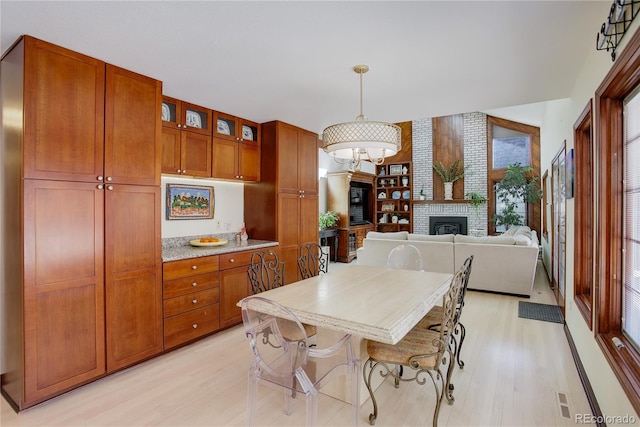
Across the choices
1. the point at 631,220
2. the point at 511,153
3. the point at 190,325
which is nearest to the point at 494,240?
the point at 631,220

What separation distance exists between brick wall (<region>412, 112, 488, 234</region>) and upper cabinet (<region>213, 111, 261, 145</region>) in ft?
21.0

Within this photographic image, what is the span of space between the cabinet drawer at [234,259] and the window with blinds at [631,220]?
311 centimetres

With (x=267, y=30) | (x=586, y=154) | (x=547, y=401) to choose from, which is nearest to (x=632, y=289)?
(x=547, y=401)

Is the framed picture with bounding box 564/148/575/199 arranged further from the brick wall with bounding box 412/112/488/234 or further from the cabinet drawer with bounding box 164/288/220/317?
the brick wall with bounding box 412/112/488/234

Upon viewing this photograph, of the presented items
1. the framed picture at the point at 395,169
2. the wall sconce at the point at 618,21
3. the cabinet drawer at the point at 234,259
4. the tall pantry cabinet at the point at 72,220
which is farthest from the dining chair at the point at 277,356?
the framed picture at the point at 395,169

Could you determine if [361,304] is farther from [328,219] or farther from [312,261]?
[328,219]

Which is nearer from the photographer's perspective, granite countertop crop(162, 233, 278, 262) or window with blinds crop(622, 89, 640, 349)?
window with blinds crop(622, 89, 640, 349)

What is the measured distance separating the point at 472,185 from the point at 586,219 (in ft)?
21.2

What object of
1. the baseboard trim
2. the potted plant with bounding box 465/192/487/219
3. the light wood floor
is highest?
the potted plant with bounding box 465/192/487/219

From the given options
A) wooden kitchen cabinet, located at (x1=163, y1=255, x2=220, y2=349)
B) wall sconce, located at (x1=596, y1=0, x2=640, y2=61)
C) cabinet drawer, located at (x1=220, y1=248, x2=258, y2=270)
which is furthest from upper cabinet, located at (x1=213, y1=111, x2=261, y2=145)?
wall sconce, located at (x1=596, y1=0, x2=640, y2=61)

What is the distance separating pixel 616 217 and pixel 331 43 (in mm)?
2028

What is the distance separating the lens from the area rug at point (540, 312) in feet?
12.2

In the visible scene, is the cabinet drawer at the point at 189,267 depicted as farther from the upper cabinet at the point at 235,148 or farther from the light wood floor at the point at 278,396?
the upper cabinet at the point at 235,148

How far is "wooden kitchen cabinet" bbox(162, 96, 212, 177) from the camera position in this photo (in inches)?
127
